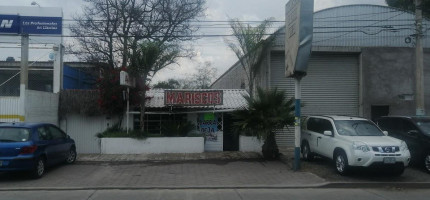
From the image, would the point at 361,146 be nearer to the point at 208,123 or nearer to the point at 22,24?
the point at 208,123

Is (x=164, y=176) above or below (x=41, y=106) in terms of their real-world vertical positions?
below

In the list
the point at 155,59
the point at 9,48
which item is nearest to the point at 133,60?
the point at 155,59

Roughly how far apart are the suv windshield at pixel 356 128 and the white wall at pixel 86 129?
441 inches

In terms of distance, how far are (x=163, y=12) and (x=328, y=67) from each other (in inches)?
501

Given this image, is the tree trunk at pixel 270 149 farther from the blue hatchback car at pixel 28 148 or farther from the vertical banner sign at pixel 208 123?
the blue hatchback car at pixel 28 148

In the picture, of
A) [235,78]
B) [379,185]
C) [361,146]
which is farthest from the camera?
[235,78]

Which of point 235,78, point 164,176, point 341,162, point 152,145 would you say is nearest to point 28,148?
point 164,176

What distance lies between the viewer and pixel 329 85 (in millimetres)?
19922

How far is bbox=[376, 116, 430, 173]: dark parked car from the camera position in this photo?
1220cm

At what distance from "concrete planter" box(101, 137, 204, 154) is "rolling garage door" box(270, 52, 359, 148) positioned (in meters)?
5.28

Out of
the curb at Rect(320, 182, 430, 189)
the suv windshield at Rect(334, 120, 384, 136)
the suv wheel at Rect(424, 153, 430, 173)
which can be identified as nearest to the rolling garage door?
the suv windshield at Rect(334, 120, 384, 136)

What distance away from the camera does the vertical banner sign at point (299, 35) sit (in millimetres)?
11977

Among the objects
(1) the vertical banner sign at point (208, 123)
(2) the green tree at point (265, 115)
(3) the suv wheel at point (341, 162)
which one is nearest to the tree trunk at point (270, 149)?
(2) the green tree at point (265, 115)

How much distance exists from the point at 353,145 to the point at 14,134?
30.9 feet
